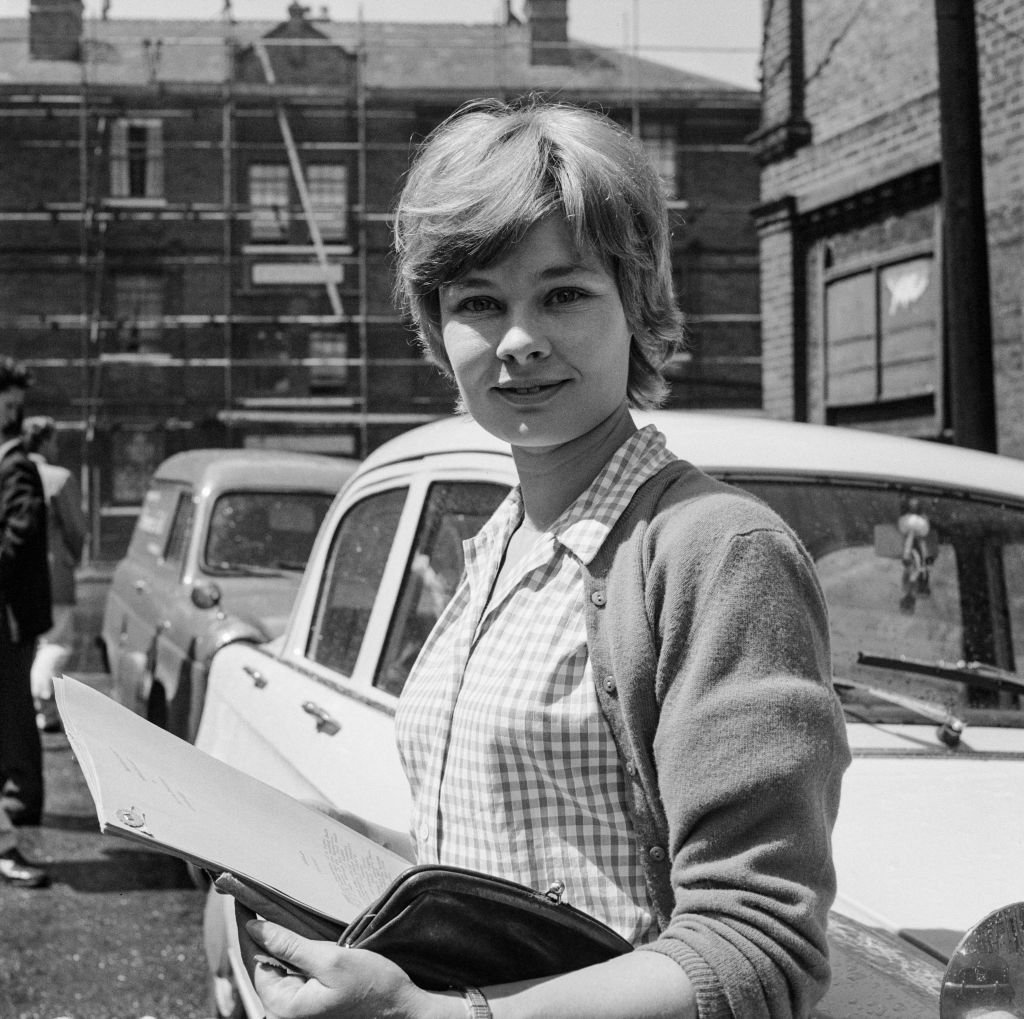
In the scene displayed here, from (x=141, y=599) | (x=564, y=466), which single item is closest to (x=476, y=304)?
(x=564, y=466)

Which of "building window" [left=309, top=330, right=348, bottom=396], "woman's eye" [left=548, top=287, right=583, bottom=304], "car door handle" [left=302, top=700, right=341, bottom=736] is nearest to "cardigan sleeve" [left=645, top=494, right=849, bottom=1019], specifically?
"woman's eye" [left=548, top=287, right=583, bottom=304]

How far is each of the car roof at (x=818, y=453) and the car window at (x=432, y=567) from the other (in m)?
0.11

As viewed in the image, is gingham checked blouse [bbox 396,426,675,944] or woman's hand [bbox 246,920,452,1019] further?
gingham checked blouse [bbox 396,426,675,944]

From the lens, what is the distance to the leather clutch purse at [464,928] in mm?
1169

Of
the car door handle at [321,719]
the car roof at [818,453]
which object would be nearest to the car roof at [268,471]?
the car door handle at [321,719]

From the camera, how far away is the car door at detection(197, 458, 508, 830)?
2.72 m

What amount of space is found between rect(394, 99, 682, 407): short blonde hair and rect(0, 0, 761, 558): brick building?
→ 26446mm

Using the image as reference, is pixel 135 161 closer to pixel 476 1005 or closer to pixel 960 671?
pixel 960 671

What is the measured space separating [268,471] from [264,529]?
0.33 metres

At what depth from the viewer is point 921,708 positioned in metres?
2.50

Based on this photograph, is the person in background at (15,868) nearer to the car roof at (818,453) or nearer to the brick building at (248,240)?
the car roof at (818,453)

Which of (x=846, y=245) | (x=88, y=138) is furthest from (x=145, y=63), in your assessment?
(x=846, y=245)

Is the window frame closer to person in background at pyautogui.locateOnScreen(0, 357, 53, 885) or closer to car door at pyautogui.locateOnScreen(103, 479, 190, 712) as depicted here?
car door at pyautogui.locateOnScreen(103, 479, 190, 712)

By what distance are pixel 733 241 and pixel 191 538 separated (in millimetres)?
23692
